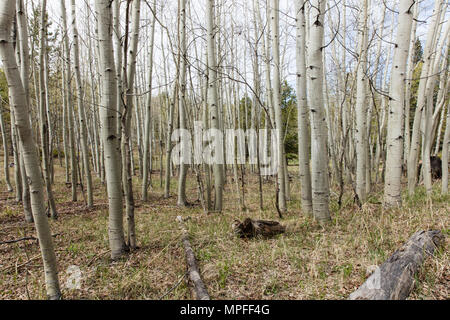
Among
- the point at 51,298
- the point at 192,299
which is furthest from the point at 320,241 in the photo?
the point at 51,298

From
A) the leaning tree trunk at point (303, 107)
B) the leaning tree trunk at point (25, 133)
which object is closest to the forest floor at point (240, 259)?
the leaning tree trunk at point (25, 133)

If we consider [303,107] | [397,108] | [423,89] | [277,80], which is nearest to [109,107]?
[303,107]

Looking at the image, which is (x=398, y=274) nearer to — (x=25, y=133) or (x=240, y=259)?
(x=240, y=259)

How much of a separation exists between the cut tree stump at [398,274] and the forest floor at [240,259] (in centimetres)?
8

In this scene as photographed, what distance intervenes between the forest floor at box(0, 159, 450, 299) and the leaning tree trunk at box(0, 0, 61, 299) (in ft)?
1.18

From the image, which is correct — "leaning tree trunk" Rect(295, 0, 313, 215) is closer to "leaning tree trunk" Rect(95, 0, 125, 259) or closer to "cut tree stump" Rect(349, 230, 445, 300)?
"cut tree stump" Rect(349, 230, 445, 300)

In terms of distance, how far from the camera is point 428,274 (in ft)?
6.38

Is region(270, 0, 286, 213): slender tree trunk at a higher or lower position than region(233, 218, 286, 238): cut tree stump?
higher

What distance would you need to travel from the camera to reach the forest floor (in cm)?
211

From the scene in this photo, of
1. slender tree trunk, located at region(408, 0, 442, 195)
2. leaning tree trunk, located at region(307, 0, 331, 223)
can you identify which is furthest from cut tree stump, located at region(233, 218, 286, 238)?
slender tree trunk, located at region(408, 0, 442, 195)

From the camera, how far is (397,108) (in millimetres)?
3605

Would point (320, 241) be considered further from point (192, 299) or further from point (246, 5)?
point (246, 5)

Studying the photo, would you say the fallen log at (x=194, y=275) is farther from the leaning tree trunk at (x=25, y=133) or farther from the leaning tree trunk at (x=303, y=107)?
the leaning tree trunk at (x=303, y=107)

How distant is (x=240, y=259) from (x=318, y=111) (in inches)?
83.8
